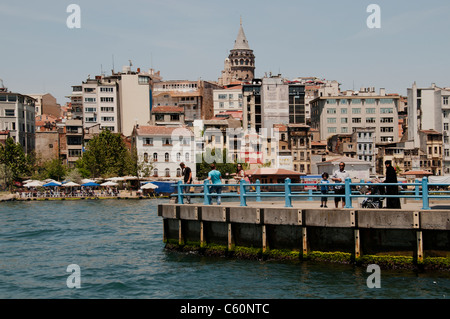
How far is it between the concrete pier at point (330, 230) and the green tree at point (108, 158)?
274ft

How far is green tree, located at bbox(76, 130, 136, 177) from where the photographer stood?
108 metres

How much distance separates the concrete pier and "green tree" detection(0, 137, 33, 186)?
86286mm

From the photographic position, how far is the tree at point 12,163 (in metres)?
106

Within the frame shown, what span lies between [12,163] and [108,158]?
16471 mm

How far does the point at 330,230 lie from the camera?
71.7ft

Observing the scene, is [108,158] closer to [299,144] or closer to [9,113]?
[9,113]

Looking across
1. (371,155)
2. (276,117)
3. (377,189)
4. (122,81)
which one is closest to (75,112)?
(122,81)

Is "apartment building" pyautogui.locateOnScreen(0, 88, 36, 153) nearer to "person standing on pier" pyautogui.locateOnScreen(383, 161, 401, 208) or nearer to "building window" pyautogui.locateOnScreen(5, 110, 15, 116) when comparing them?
"building window" pyautogui.locateOnScreen(5, 110, 15, 116)

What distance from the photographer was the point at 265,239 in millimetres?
23297

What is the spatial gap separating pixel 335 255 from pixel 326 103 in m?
125

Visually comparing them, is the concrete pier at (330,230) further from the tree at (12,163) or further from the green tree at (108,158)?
the tree at (12,163)

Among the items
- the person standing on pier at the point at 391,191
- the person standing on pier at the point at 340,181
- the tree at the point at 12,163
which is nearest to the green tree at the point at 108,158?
the tree at the point at 12,163
